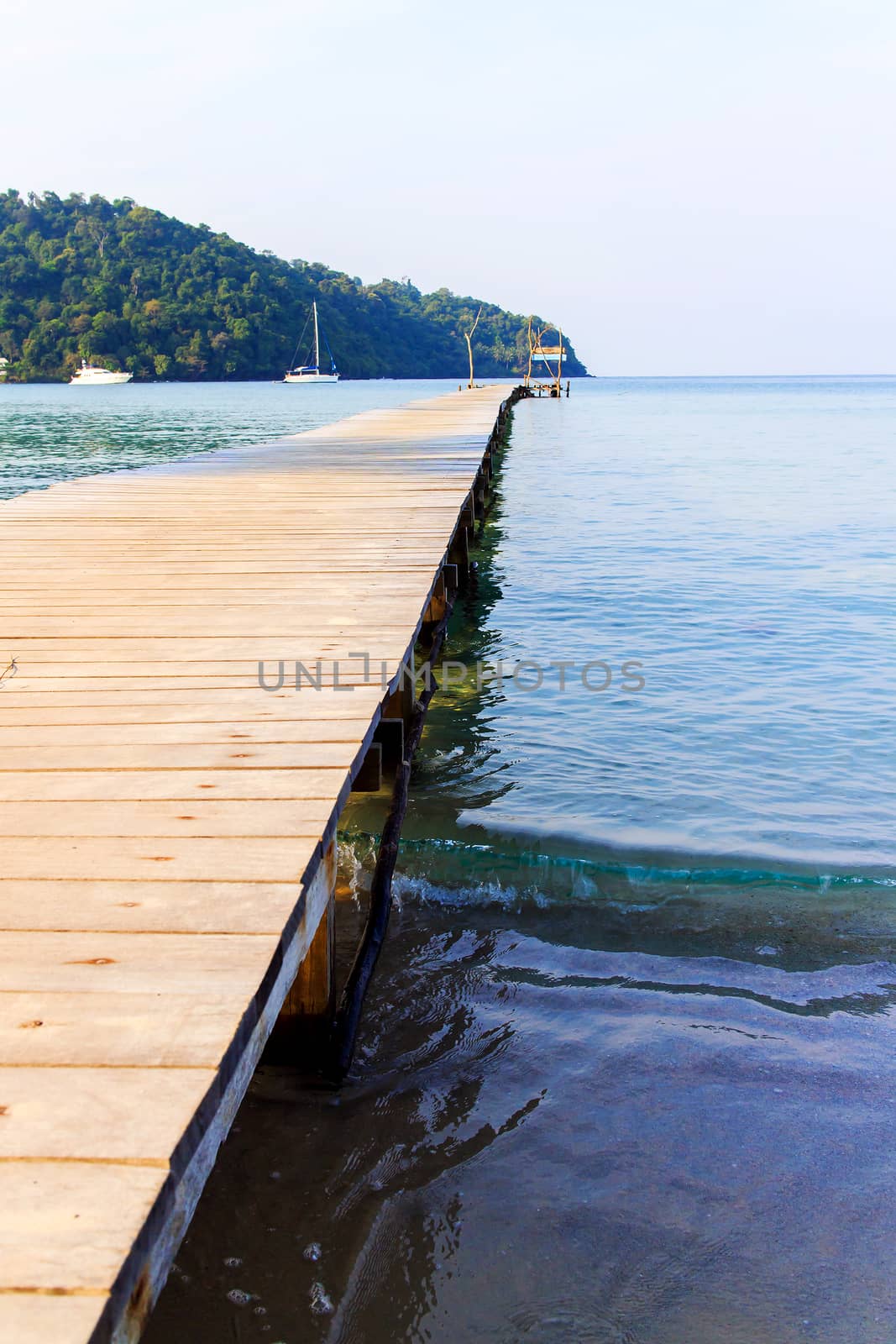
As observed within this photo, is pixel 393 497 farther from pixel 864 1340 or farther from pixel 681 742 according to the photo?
pixel 864 1340

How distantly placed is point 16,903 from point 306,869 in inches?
19.7

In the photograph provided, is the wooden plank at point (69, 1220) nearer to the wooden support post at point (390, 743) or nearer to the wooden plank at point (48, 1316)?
the wooden plank at point (48, 1316)

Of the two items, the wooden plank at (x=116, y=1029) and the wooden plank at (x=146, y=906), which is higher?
the wooden plank at (x=146, y=906)

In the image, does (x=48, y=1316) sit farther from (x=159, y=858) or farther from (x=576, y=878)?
(x=576, y=878)

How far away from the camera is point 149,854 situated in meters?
A: 2.05

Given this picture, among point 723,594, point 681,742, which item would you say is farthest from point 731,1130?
point 723,594

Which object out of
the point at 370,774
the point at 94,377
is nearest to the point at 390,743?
the point at 370,774

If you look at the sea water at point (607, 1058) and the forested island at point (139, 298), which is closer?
the sea water at point (607, 1058)

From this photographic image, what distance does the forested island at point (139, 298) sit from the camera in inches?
3356

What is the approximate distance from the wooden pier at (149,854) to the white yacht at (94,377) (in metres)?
85.1

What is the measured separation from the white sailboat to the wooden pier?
99.9 m

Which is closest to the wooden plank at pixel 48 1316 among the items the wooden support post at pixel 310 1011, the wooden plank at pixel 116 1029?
the wooden plank at pixel 116 1029

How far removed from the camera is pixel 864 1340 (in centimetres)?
196

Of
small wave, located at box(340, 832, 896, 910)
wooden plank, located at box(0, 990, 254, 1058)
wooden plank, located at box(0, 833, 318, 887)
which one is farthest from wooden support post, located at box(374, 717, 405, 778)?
wooden plank, located at box(0, 990, 254, 1058)
